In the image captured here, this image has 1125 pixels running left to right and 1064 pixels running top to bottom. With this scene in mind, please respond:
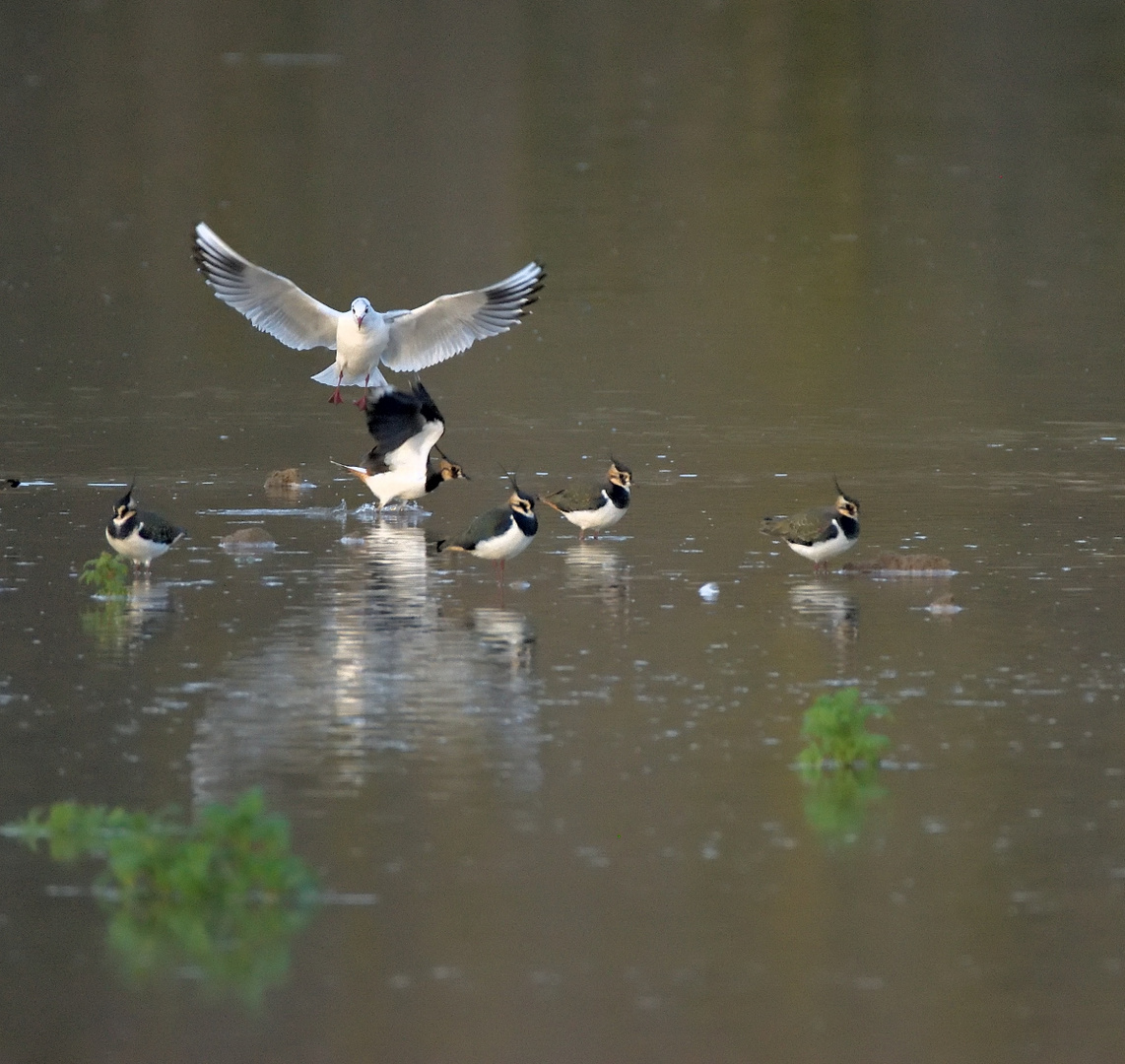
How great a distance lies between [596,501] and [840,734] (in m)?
4.45

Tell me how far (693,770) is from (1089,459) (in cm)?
733

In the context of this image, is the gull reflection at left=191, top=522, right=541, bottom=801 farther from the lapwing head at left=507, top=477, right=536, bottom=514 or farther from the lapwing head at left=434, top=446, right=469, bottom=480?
the lapwing head at left=434, top=446, right=469, bottom=480

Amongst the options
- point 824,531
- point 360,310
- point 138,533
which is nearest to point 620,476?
point 824,531

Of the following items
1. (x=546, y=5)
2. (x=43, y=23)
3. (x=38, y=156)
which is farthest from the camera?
(x=546, y=5)

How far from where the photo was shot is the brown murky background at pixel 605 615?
684cm

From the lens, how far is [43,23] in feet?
164

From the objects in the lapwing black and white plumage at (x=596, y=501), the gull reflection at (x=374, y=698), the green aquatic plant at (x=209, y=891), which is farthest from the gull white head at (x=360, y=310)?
the green aquatic plant at (x=209, y=891)

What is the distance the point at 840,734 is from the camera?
8570 millimetres

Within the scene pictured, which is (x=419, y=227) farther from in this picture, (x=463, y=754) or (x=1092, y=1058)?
(x=1092, y=1058)

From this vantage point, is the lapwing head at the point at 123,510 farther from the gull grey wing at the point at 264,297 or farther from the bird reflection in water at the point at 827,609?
the gull grey wing at the point at 264,297

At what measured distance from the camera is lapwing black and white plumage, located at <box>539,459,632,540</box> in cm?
1290

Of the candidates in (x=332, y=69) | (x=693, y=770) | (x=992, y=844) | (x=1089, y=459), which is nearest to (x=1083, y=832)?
(x=992, y=844)

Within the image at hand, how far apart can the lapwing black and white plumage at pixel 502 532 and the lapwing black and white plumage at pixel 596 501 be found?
1.05 metres

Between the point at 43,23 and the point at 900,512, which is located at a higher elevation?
the point at 43,23
